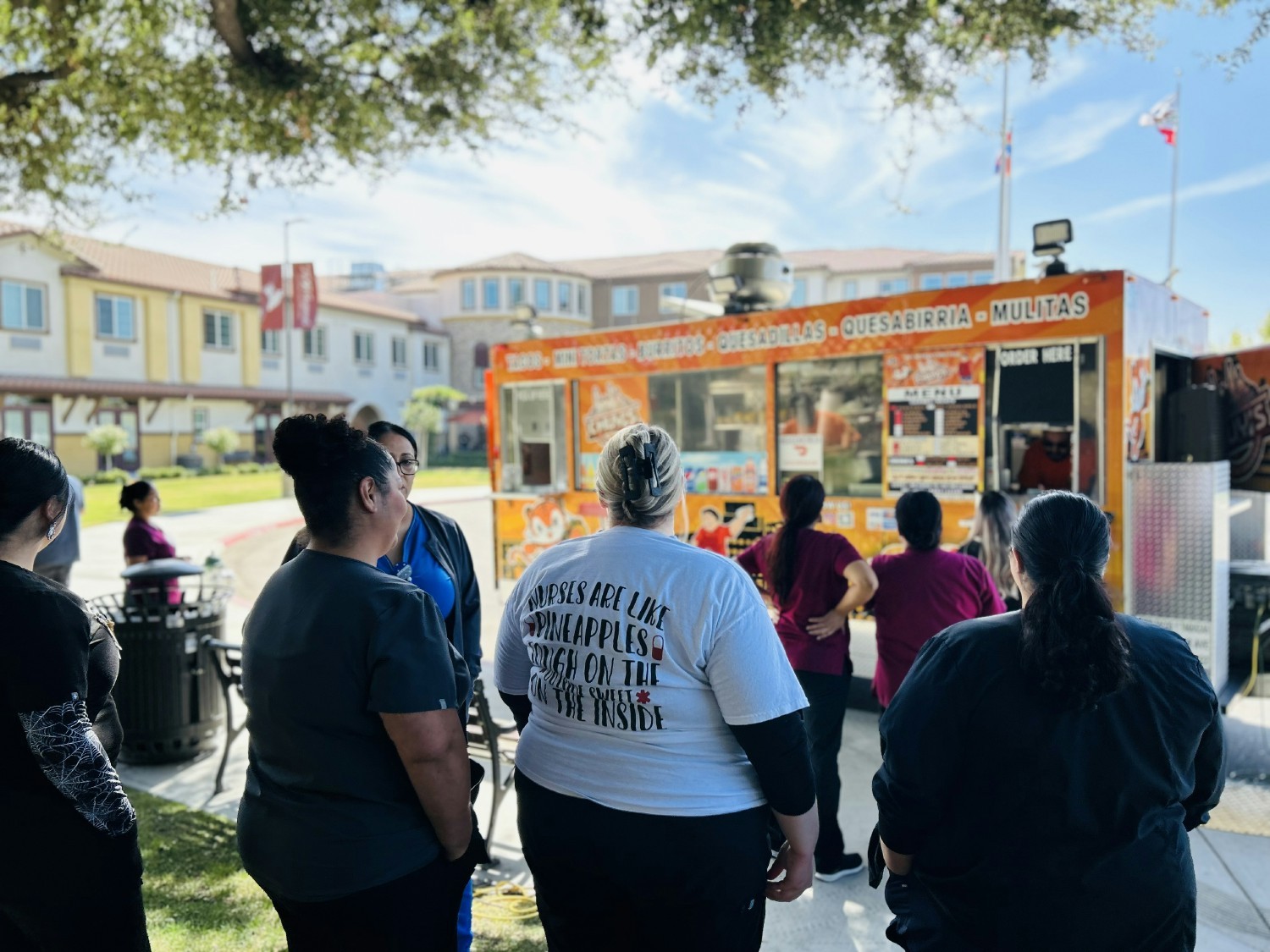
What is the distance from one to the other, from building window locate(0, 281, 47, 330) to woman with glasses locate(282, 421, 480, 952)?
32.8 metres

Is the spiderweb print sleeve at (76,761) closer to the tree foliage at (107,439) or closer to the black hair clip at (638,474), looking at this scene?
the black hair clip at (638,474)

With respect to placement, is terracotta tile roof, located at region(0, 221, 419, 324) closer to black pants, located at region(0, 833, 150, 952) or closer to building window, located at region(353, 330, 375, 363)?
building window, located at region(353, 330, 375, 363)

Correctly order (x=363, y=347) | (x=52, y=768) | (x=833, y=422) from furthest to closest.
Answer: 1. (x=363, y=347)
2. (x=833, y=422)
3. (x=52, y=768)

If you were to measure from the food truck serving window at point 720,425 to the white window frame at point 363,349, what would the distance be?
126ft

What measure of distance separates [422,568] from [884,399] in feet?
12.3

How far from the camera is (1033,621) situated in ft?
6.17

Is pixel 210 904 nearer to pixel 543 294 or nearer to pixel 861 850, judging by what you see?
pixel 861 850

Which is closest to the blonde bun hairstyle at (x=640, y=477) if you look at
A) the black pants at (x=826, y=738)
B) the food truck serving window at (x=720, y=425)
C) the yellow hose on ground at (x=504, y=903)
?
the black pants at (x=826, y=738)

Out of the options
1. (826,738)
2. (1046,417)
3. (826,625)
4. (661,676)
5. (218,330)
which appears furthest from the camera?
(218,330)

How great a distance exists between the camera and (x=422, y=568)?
341cm

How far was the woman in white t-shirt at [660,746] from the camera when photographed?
6.75 feet

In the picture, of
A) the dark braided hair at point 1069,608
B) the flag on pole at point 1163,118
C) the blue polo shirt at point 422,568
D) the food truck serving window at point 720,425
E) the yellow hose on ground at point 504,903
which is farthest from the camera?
the flag on pole at point 1163,118

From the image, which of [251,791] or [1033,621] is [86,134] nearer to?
[251,791]

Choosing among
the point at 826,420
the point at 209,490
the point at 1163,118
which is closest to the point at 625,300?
the point at 209,490
